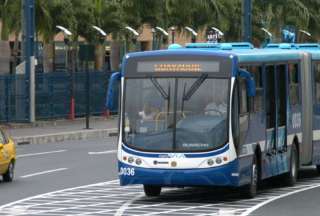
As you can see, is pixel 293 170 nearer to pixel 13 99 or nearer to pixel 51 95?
pixel 13 99

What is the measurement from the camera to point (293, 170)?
23031 mm

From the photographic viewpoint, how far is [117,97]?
67.5ft

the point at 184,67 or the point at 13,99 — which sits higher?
the point at 184,67

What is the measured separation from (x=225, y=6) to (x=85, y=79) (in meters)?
17.9

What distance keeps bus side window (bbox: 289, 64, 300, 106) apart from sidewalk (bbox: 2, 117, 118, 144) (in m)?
17.1

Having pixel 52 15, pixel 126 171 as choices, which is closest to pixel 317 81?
pixel 126 171

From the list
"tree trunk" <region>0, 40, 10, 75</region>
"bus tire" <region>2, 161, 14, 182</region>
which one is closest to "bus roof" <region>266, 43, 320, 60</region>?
"bus tire" <region>2, 161, 14, 182</region>

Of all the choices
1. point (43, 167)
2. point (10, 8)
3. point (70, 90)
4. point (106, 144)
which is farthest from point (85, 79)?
point (43, 167)

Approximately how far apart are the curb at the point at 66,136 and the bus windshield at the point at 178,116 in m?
19.8

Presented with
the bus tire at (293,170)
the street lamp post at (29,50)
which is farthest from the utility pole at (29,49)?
the bus tire at (293,170)

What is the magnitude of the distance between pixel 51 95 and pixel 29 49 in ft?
11.7

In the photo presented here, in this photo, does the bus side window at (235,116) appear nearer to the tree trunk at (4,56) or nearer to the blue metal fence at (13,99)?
the blue metal fence at (13,99)

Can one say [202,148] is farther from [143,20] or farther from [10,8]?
[143,20]

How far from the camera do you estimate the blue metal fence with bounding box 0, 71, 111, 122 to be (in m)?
44.8
